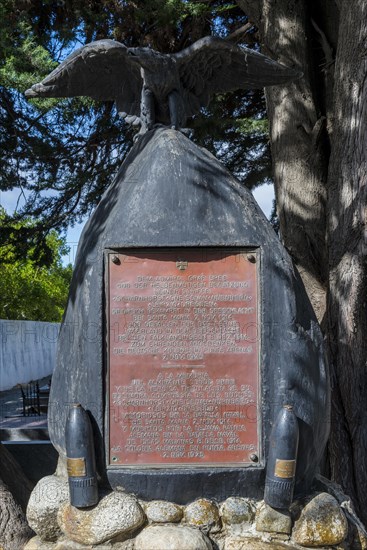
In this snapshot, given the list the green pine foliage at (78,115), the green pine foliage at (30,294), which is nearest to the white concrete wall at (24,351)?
the green pine foliage at (30,294)

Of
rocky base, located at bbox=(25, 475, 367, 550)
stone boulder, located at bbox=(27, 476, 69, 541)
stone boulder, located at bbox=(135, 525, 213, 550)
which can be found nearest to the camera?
stone boulder, located at bbox=(135, 525, 213, 550)

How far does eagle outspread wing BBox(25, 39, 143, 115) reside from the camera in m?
4.71

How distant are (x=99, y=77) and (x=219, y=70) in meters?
0.92

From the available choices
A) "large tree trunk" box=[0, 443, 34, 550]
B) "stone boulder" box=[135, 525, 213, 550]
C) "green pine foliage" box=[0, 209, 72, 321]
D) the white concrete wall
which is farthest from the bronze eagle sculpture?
"green pine foliage" box=[0, 209, 72, 321]

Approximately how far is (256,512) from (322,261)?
14.1 feet

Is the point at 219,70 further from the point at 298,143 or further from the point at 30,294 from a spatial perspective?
the point at 30,294

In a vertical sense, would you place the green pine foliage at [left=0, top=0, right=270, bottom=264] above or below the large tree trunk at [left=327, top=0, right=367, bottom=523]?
above

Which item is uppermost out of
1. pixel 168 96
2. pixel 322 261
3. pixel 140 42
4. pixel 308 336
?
pixel 140 42

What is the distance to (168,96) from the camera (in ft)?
16.1

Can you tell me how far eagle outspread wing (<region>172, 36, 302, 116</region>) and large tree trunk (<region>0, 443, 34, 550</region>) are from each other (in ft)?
10.9

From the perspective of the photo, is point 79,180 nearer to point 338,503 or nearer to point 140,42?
point 140,42

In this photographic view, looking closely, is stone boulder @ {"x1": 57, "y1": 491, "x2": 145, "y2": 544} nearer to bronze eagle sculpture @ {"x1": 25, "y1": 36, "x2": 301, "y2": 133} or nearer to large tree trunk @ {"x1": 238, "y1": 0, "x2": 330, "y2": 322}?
bronze eagle sculpture @ {"x1": 25, "y1": 36, "x2": 301, "y2": 133}

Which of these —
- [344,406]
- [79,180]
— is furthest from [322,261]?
[79,180]

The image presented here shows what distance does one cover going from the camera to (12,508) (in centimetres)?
534
